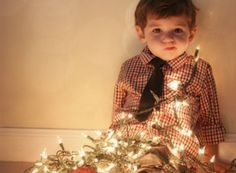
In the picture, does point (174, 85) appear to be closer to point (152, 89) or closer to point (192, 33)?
point (152, 89)

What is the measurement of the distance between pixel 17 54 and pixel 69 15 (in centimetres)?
30

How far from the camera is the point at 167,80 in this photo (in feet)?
5.08

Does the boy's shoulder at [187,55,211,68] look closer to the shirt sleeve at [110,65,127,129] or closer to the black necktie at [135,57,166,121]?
the black necktie at [135,57,166,121]

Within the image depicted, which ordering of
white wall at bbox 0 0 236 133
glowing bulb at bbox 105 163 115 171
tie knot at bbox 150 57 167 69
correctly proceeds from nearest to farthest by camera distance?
glowing bulb at bbox 105 163 115 171 < tie knot at bbox 150 57 167 69 < white wall at bbox 0 0 236 133

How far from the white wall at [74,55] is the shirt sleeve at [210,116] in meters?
0.10

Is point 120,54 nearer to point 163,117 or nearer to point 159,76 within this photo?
point 159,76

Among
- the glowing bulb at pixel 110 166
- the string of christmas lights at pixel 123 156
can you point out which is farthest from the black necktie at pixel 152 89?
the glowing bulb at pixel 110 166

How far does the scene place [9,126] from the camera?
1.83 metres

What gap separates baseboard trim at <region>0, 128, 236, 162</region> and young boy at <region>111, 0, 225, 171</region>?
26 centimetres

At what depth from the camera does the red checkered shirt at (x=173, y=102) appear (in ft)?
4.95

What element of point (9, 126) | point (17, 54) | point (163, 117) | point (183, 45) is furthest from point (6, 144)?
point (183, 45)

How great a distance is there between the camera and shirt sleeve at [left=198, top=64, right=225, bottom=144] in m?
1.59

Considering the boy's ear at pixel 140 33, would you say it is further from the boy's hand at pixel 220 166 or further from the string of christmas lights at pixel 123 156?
the boy's hand at pixel 220 166

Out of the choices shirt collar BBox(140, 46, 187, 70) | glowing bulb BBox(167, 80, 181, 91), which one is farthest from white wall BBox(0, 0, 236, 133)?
glowing bulb BBox(167, 80, 181, 91)
